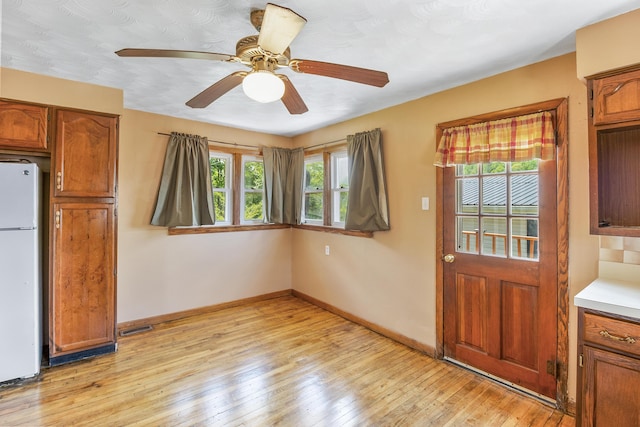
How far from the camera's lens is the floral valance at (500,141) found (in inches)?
84.6

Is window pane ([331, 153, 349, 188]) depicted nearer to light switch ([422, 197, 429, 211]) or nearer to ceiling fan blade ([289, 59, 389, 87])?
light switch ([422, 197, 429, 211])

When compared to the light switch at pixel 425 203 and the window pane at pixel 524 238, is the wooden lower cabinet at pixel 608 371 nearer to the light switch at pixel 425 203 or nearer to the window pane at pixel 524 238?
the window pane at pixel 524 238

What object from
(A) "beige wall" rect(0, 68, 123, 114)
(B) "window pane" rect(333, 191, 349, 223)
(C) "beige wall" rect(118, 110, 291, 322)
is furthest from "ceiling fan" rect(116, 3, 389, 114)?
(B) "window pane" rect(333, 191, 349, 223)

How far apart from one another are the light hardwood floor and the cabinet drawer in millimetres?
844

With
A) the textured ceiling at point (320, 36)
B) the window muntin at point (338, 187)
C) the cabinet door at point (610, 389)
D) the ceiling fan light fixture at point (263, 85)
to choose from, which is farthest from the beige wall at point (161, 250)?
the cabinet door at point (610, 389)

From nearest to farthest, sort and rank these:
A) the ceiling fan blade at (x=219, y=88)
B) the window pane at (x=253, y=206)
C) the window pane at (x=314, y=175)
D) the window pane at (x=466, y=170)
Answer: the ceiling fan blade at (x=219, y=88) < the window pane at (x=466, y=170) < the window pane at (x=314, y=175) < the window pane at (x=253, y=206)

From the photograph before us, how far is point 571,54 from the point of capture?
6.75 ft

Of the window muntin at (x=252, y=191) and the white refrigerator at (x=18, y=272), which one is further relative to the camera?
the window muntin at (x=252, y=191)

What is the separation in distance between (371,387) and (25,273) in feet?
9.13

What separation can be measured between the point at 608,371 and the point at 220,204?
3.91 m

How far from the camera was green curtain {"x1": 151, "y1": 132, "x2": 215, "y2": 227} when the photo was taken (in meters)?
3.54

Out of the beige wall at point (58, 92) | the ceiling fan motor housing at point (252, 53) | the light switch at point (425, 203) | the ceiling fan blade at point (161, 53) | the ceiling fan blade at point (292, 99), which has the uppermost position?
the beige wall at point (58, 92)

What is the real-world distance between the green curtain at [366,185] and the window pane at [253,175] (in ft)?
4.80

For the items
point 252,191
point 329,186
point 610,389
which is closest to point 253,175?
point 252,191
